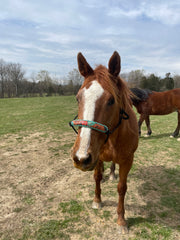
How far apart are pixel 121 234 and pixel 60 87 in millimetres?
44256

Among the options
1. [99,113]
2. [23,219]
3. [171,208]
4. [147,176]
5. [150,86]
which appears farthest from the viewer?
[150,86]

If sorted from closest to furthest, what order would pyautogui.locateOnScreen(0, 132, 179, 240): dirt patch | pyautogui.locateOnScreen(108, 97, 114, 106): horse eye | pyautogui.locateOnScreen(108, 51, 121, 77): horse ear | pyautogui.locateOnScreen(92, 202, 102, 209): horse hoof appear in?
pyautogui.locateOnScreen(108, 97, 114, 106): horse eye, pyautogui.locateOnScreen(108, 51, 121, 77): horse ear, pyautogui.locateOnScreen(0, 132, 179, 240): dirt patch, pyautogui.locateOnScreen(92, 202, 102, 209): horse hoof

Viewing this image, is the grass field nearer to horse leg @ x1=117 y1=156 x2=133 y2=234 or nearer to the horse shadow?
the horse shadow

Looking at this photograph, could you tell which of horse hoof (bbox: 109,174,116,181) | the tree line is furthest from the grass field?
the tree line

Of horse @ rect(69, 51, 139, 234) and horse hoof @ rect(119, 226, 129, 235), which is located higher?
horse @ rect(69, 51, 139, 234)

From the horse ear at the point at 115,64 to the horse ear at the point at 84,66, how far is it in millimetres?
244

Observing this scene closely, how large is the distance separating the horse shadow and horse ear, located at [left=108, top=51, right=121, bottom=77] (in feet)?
7.93

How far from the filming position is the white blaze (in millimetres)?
1361

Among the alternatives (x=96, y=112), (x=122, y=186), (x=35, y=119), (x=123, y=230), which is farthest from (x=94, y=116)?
(x=35, y=119)

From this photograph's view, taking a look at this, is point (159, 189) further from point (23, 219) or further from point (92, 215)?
point (23, 219)

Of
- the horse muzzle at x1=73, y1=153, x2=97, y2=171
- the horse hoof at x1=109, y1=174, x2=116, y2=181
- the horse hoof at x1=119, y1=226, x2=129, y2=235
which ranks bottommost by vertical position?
the horse hoof at x1=119, y1=226, x2=129, y2=235

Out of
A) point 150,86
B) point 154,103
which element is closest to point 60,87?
point 150,86

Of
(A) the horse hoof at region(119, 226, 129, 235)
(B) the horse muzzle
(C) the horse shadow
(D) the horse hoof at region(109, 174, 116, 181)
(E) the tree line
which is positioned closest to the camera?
(B) the horse muzzle

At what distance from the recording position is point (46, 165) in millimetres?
4344
